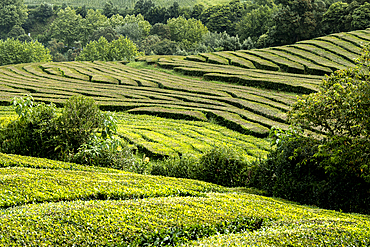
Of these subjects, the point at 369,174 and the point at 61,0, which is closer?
the point at 369,174

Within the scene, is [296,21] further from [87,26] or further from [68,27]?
[68,27]

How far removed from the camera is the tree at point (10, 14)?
3728 inches

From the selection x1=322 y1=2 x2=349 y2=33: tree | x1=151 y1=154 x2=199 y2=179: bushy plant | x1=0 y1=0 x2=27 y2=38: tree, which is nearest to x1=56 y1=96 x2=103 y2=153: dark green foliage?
x1=151 y1=154 x2=199 y2=179: bushy plant

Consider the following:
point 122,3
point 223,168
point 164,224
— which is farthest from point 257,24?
point 122,3

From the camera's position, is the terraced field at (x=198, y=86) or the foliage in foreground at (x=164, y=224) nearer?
the foliage in foreground at (x=164, y=224)

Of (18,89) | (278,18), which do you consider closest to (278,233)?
(18,89)

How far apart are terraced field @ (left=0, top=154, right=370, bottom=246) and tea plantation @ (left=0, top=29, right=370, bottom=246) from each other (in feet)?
0.06

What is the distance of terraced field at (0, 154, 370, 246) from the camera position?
475 centimetres

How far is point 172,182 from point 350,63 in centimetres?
2746

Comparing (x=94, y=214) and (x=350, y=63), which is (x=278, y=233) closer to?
(x=94, y=214)

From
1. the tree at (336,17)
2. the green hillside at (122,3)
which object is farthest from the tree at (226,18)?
the green hillside at (122,3)

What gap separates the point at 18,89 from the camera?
24.7 metres

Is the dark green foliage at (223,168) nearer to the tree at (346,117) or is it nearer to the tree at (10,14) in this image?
the tree at (346,117)

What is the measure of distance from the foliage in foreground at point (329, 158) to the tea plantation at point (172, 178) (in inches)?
29.4
